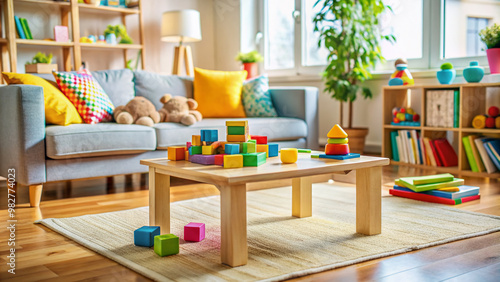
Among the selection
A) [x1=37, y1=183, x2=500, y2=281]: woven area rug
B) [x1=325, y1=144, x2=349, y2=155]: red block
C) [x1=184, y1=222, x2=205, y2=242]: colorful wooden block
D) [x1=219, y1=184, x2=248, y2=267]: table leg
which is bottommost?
[x1=37, y1=183, x2=500, y2=281]: woven area rug

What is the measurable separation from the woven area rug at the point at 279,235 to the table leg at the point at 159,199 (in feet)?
0.30

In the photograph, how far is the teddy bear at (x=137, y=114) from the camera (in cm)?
293

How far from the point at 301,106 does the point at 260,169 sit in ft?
6.66

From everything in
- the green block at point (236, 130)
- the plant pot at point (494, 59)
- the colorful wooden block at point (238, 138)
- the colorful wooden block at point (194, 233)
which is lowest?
the colorful wooden block at point (194, 233)

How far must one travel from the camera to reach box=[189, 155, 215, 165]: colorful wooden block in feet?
5.63

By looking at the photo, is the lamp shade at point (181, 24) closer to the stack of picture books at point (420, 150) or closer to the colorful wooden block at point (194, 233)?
the stack of picture books at point (420, 150)

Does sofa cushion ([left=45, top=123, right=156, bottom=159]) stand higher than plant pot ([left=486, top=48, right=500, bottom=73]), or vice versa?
plant pot ([left=486, top=48, right=500, bottom=73])

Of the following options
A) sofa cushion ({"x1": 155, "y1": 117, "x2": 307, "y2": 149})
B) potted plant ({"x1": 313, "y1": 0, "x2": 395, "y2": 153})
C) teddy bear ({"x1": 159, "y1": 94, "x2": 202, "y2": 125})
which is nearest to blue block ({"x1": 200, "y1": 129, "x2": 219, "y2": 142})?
sofa cushion ({"x1": 155, "y1": 117, "x2": 307, "y2": 149})

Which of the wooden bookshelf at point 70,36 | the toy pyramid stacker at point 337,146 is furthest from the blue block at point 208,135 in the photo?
the wooden bookshelf at point 70,36

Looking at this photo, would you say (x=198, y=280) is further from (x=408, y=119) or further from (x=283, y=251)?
(x=408, y=119)

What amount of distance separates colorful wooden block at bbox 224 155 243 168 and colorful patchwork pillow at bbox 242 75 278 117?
196cm

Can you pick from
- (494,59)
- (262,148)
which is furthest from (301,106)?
(262,148)

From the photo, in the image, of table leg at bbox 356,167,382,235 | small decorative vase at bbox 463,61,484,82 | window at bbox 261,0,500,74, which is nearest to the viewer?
table leg at bbox 356,167,382,235

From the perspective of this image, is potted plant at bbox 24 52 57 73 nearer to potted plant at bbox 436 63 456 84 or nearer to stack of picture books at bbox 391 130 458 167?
stack of picture books at bbox 391 130 458 167
